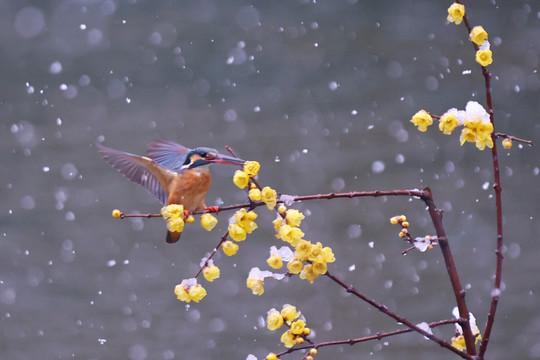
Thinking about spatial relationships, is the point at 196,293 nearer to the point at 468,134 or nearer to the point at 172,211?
the point at 172,211

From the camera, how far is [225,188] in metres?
1.82

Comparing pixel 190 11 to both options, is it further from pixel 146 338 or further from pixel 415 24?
pixel 146 338

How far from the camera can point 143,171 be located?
34.9 inches

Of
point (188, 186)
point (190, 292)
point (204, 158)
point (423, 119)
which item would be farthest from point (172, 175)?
point (423, 119)

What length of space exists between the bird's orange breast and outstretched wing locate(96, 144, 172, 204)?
0.02 m

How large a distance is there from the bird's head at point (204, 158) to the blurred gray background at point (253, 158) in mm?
949

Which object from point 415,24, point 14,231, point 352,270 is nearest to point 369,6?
point 415,24

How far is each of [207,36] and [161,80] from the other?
20 cm

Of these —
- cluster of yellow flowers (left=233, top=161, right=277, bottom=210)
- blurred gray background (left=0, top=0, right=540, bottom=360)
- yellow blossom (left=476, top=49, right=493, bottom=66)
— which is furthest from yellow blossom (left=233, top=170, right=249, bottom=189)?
blurred gray background (left=0, top=0, right=540, bottom=360)

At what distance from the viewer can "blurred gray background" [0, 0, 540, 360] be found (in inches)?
70.4

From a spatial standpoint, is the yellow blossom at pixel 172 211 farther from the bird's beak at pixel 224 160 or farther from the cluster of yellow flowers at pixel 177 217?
the bird's beak at pixel 224 160

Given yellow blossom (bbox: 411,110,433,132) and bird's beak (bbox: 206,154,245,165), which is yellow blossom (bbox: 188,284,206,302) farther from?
yellow blossom (bbox: 411,110,433,132)

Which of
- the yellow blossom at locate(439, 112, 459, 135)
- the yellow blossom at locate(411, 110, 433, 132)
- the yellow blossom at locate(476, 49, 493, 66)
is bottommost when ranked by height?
the yellow blossom at locate(411, 110, 433, 132)

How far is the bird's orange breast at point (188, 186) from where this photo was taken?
847mm
